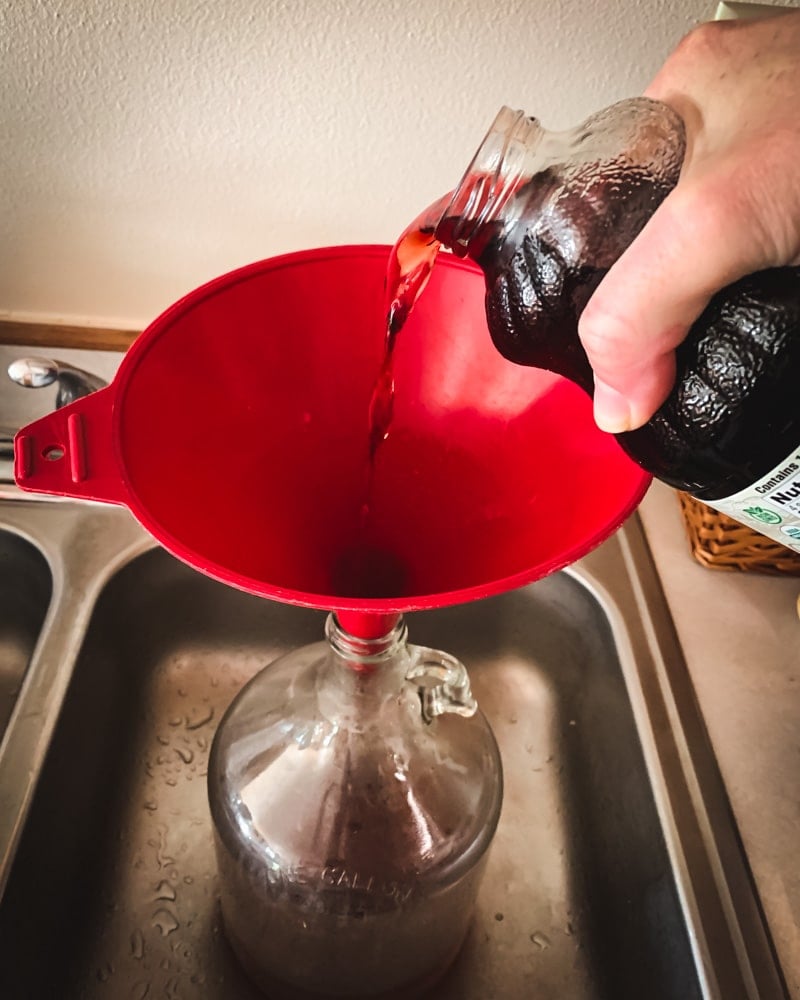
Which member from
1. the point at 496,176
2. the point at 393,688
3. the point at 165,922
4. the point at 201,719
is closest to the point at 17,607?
the point at 201,719

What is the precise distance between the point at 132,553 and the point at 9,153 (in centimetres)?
33

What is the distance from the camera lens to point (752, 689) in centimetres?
66

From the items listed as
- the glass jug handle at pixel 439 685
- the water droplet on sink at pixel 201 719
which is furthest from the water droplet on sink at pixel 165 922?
the glass jug handle at pixel 439 685

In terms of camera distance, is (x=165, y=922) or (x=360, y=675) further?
(x=165, y=922)

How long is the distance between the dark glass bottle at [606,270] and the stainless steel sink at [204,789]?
28 cm

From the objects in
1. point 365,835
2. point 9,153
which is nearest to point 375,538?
point 365,835

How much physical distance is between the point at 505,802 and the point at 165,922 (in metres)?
0.28

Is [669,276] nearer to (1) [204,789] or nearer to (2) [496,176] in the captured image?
(2) [496,176]

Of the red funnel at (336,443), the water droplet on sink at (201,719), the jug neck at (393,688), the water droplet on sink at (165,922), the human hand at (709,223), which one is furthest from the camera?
the water droplet on sink at (201,719)

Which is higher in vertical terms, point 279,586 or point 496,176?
point 496,176

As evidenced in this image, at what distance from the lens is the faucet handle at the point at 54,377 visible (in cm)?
60

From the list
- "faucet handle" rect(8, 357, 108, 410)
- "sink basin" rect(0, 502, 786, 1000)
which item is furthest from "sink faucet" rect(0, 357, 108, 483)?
"sink basin" rect(0, 502, 786, 1000)

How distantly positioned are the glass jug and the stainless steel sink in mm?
100

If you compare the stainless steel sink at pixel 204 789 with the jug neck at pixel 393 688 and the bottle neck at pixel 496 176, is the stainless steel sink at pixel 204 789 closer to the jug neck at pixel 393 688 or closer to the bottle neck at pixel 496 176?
the jug neck at pixel 393 688
